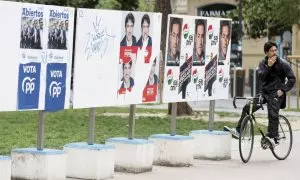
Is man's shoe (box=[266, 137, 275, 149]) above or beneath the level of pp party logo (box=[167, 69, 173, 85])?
beneath

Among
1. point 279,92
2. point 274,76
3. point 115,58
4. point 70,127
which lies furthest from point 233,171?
point 70,127

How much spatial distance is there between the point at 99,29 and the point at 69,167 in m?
1.74

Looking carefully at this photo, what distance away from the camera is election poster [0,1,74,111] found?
25.1 feet

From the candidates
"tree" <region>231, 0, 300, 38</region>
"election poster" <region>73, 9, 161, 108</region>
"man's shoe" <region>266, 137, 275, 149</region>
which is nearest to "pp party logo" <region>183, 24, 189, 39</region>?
"election poster" <region>73, 9, 161, 108</region>

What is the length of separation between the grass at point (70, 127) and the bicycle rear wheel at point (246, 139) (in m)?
2.99

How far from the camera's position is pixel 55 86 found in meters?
8.35

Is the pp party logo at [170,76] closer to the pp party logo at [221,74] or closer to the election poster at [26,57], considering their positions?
the pp party logo at [221,74]

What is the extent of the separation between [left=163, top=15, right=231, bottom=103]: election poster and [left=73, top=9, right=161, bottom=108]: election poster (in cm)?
42

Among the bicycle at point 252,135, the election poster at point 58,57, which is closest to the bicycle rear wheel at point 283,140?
the bicycle at point 252,135

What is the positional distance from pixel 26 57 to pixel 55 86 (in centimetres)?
60

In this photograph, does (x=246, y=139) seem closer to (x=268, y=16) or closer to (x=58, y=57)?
(x=58, y=57)

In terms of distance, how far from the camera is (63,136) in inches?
560

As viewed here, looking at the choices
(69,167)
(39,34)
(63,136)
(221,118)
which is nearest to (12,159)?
(69,167)

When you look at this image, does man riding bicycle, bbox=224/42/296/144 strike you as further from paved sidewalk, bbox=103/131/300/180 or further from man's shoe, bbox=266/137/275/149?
paved sidewalk, bbox=103/131/300/180
